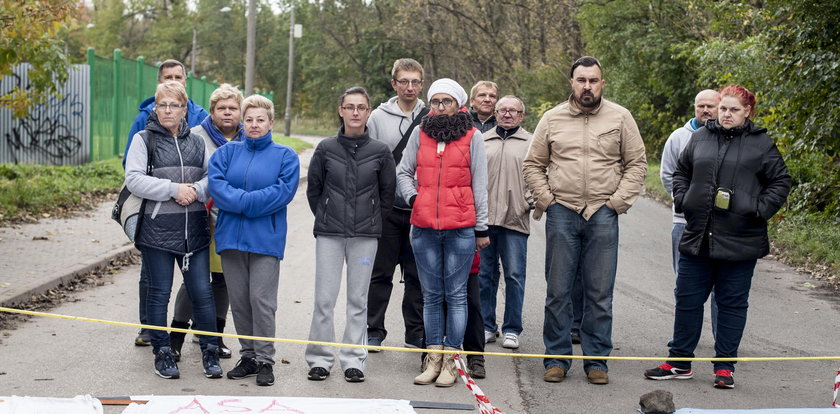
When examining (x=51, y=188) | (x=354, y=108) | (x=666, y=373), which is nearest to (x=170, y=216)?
(x=354, y=108)

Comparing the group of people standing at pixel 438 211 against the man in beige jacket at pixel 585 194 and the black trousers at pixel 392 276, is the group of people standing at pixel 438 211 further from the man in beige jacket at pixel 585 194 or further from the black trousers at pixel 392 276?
the black trousers at pixel 392 276

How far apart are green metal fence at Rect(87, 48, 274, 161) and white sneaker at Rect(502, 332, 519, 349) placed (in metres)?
14.2

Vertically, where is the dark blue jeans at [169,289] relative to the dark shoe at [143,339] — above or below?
above

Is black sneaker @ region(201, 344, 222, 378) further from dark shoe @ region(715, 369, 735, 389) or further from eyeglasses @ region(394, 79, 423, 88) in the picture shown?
dark shoe @ region(715, 369, 735, 389)

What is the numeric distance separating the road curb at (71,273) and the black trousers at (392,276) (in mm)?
3146

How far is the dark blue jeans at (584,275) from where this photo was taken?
6.37 m

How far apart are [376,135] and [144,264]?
1834mm

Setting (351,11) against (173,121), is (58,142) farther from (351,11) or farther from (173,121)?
(351,11)

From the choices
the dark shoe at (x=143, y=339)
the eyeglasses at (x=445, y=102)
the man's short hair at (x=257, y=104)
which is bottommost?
the dark shoe at (x=143, y=339)

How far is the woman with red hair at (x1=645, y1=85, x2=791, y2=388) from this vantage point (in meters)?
6.23

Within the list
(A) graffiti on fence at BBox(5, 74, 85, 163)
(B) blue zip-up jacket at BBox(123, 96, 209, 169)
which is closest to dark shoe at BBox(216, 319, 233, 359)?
(B) blue zip-up jacket at BBox(123, 96, 209, 169)

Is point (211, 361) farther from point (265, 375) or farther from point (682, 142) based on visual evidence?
point (682, 142)

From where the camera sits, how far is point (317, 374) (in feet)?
20.5

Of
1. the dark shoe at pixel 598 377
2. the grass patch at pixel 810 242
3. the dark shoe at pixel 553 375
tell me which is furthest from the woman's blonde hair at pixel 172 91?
the grass patch at pixel 810 242
